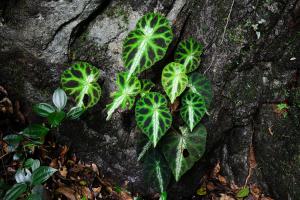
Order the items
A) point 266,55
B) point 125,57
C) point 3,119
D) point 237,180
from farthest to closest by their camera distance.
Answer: point 237,180 < point 3,119 < point 266,55 < point 125,57

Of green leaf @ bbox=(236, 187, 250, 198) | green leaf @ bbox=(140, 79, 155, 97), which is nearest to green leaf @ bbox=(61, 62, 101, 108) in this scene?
green leaf @ bbox=(140, 79, 155, 97)

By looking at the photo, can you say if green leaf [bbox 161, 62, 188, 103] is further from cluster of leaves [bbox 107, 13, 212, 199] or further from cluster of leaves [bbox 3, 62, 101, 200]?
cluster of leaves [bbox 3, 62, 101, 200]

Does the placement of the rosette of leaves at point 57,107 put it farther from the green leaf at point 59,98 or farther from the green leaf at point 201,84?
the green leaf at point 201,84

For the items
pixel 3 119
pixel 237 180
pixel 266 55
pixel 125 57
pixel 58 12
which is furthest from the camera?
pixel 237 180

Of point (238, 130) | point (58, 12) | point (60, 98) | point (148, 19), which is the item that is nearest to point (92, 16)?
point (58, 12)

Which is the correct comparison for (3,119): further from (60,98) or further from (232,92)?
(232,92)

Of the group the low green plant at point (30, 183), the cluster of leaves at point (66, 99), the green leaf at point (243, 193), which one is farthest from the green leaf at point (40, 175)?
the green leaf at point (243, 193)

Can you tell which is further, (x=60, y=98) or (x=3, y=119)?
(x=3, y=119)

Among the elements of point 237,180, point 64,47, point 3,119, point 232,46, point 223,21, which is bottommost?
point 237,180
